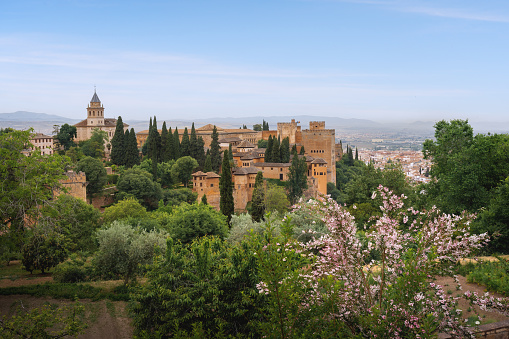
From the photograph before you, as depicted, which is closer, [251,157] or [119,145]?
[119,145]

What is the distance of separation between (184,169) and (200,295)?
38411 mm

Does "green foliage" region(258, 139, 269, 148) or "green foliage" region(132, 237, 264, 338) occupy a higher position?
"green foliage" region(258, 139, 269, 148)

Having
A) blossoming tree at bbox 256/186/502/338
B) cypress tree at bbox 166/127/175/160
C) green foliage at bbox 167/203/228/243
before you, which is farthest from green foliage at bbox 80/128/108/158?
blossoming tree at bbox 256/186/502/338

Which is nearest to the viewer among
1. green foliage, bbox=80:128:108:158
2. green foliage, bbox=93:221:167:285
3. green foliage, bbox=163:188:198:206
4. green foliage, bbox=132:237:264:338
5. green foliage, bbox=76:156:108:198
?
green foliage, bbox=132:237:264:338

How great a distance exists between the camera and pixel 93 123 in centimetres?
6291

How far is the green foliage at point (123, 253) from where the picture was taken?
16.2m

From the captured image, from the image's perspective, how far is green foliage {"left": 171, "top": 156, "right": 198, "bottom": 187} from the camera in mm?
46719

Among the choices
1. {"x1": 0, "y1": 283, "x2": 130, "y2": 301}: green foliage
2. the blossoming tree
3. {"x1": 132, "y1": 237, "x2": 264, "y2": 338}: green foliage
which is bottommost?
{"x1": 0, "y1": 283, "x2": 130, "y2": 301}: green foliage

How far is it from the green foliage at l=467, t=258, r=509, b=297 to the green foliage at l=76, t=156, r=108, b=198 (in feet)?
110

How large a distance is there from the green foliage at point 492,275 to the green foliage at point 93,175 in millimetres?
33579

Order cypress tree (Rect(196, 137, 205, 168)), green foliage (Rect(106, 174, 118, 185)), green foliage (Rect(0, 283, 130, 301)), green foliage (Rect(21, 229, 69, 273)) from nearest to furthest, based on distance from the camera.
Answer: green foliage (Rect(0, 283, 130, 301))
green foliage (Rect(21, 229, 69, 273))
green foliage (Rect(106, 174, 118, 185))
cypress tree (Rect(196, 137, 205, 168))

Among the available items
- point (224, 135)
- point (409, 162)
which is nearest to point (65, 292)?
point (409, 162)

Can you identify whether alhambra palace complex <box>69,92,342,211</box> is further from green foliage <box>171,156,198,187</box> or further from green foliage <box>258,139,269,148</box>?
green foliage <box>171,156,198,187</box>

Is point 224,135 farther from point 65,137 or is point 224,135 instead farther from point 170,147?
point 65,137
